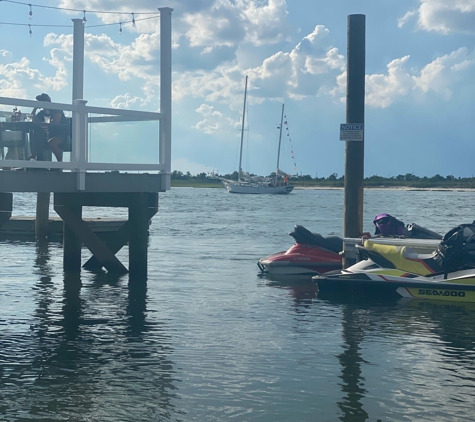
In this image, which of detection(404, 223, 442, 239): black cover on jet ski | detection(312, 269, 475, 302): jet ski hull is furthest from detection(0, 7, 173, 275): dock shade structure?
detection(404, 223, 442, 239): black cover on jet ski

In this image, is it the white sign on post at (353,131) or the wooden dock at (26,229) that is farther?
the wooden dock at (26,229)

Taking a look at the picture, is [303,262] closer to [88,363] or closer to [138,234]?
[138,234]

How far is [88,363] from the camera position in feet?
33.3

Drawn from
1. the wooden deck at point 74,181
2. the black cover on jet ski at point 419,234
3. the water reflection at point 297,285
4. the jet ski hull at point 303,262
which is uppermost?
the wooden deck at point 74,181

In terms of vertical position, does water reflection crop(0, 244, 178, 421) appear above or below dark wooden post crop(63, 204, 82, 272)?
below

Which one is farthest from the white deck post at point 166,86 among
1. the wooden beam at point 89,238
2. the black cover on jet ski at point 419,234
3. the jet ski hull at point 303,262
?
the black cover on jet ski at point 419,234

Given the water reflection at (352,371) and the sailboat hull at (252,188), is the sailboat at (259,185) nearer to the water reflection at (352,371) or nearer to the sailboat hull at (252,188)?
the sailboat hull at (252,188)

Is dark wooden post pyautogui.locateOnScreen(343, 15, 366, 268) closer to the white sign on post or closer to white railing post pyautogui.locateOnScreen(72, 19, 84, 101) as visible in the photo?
the white sign on post

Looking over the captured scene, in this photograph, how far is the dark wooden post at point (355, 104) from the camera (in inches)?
599

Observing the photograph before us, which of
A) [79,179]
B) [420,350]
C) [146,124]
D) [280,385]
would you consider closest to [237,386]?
[280,385]

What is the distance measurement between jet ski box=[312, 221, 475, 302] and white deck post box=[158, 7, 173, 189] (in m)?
3.85

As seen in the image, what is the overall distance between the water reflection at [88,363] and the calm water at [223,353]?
22 mm

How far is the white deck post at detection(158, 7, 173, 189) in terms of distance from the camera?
603 inches

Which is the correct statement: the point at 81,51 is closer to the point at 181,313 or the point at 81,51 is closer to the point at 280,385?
the point at 181,313
